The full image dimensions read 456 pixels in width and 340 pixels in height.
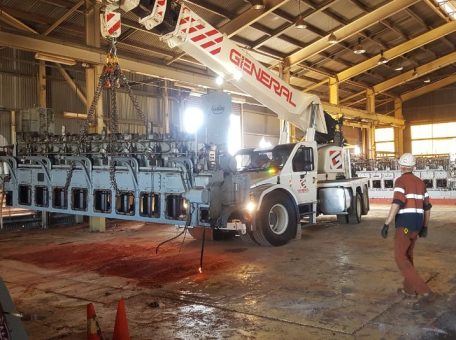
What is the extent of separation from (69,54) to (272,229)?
6072mm

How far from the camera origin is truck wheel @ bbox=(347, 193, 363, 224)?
11484 millimetres

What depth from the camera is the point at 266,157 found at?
1012 cm

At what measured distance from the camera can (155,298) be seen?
532 centimetres

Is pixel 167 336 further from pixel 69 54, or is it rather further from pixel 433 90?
pixel 433 90

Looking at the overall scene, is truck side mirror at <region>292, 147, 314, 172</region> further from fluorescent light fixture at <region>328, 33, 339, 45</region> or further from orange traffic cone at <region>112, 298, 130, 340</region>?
fluorescent light fixture at <region>328, 33, 339, 45</region>

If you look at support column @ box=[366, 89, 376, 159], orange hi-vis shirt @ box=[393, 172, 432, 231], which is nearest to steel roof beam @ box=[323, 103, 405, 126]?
Result: support column @ box=[366, 89, 376, 159]

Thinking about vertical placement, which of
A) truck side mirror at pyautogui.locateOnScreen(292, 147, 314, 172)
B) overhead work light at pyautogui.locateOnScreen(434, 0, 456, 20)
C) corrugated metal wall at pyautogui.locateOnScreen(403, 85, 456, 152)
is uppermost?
overhead work light at pyautogui.locateOnScreen(434, 0, 456, 20)

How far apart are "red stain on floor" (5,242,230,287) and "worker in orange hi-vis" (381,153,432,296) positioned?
2766 millimetres

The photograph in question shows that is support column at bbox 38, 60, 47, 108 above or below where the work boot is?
above

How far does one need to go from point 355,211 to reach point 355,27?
7829 millimetres

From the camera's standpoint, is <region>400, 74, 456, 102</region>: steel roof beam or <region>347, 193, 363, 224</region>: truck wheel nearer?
<region>347, 193, 363, 224</region>: truck wheel

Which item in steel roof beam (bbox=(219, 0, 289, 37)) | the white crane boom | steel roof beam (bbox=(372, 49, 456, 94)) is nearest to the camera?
the white crane boom

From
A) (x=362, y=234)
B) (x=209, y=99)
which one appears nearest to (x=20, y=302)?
(x=209, y=99)

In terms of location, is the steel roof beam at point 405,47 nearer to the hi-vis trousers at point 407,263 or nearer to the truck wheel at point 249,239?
the truck wheel at point 249,239
